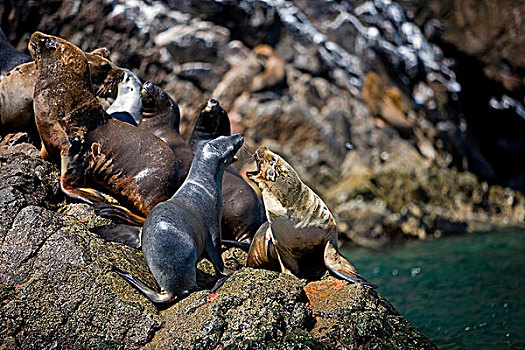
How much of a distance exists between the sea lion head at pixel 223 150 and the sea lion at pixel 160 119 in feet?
2.84

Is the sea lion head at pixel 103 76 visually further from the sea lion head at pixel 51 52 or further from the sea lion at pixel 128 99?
the sea lion head at pixel 51 52

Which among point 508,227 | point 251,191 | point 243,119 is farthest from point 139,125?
point 508,227

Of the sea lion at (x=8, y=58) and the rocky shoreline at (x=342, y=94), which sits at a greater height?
the sea lion at (x=8, y=58)

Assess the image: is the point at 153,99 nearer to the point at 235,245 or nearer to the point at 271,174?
the point at 235,245

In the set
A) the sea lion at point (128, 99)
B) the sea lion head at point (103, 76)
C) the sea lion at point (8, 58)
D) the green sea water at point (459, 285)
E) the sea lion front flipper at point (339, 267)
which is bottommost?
the green sea water at point (459, 285)

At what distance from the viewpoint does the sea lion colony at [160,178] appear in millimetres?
3467

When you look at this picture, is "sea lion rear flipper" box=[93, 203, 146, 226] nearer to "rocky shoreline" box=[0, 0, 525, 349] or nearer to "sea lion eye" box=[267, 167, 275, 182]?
"rocky shoreline" box=[0, 0, 525, 349]

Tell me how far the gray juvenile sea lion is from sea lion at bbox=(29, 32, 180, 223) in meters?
0.60

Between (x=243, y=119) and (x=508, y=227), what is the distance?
26.0 feet

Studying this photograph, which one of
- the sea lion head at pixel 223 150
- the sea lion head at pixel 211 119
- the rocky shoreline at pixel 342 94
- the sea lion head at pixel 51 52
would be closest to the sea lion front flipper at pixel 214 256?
the rocky shoreline at pixel 342 94

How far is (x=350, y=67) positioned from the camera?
17.4 m

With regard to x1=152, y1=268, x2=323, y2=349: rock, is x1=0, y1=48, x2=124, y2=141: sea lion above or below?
below

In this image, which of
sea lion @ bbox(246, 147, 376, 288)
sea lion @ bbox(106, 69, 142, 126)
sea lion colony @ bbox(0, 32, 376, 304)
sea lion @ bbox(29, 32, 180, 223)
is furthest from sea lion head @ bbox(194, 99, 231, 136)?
sea lion @ bbox(246, 147, 376, 288)

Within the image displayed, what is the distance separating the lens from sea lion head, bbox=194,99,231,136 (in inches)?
210
